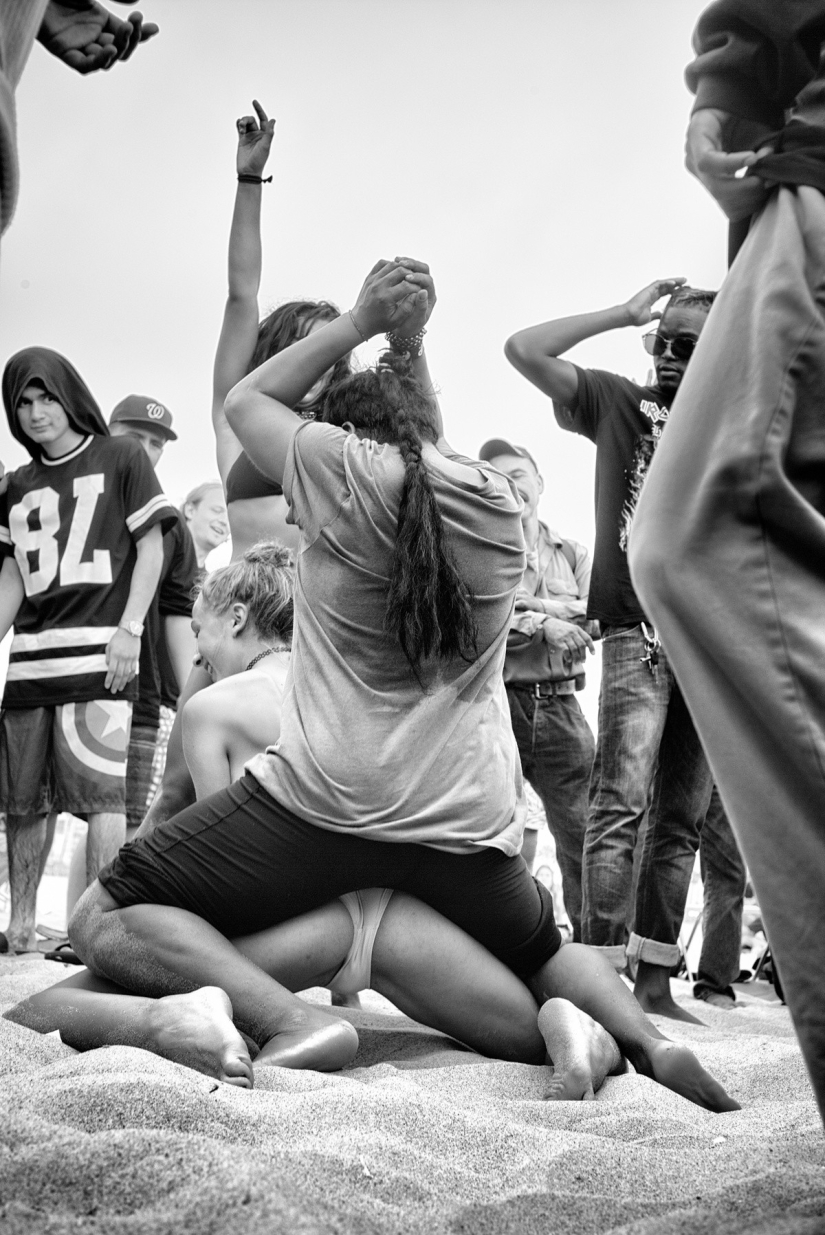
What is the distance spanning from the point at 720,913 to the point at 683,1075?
1679 millimetres

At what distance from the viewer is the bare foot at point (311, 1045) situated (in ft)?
5.32

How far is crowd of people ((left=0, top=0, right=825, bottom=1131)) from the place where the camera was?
3.38 ft

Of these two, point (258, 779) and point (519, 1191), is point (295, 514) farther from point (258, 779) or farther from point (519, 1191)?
point (519, 1191)

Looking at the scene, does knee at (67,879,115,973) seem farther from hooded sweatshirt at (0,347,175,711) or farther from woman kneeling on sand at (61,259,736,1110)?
hooded sweatshirt at (0,347,175,711)

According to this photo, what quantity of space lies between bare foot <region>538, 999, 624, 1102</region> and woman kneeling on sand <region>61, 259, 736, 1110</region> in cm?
8

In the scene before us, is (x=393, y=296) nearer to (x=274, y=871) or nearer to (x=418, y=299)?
(x=418, y=299)

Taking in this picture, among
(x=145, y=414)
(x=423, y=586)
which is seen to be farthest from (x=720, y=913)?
(x=145, y=414)

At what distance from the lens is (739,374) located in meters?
1.05

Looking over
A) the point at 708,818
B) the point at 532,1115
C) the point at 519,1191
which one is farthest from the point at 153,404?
the point at 519,1191

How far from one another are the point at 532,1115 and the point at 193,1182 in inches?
27.3

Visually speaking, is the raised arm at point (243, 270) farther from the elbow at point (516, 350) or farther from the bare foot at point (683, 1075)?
the bare foot at point (683, 1075)

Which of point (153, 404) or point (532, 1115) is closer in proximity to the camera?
point (532, 1115)

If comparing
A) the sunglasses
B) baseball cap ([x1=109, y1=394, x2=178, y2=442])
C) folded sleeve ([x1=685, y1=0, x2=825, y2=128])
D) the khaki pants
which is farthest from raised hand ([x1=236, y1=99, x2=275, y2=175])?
baseball cap ([x1=109, y1=394, x2=178, y2=442])

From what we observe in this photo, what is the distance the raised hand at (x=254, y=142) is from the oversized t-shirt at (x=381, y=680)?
112cm
